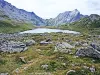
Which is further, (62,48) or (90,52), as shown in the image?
(62,48)

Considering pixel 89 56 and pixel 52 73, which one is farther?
pixel 89 56

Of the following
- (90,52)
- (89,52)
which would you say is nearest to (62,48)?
(89,52)

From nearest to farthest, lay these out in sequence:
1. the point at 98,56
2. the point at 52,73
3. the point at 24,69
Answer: the point at 52,73 → the point at 24,69 → the point at 98,56

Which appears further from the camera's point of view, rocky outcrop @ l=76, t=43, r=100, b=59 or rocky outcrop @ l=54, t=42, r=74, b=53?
rocky outcrop @ l=54, t=42, r=74, b=53

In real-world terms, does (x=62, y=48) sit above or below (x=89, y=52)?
below

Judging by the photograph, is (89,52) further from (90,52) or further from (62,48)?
(62,48)

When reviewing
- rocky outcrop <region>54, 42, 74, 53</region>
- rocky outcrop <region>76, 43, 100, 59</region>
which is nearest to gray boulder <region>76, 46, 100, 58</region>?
rocky outcrop <region>76, 43, 100, 59</region>

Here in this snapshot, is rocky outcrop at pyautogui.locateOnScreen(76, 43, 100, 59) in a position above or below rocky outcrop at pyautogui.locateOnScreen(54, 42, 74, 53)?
above

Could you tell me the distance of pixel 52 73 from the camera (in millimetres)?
39188

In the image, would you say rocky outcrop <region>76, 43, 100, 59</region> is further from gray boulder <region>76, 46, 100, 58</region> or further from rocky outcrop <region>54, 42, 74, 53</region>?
rocky outcrop <region>54, 42, 74, 53</region>

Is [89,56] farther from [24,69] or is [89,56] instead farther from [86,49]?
[24,69]

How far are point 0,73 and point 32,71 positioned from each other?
542cm

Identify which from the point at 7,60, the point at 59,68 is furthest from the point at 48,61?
the point at 7,60

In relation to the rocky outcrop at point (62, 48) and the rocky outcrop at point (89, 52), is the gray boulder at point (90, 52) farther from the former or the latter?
the rocky outcrop at point (62, 48)
